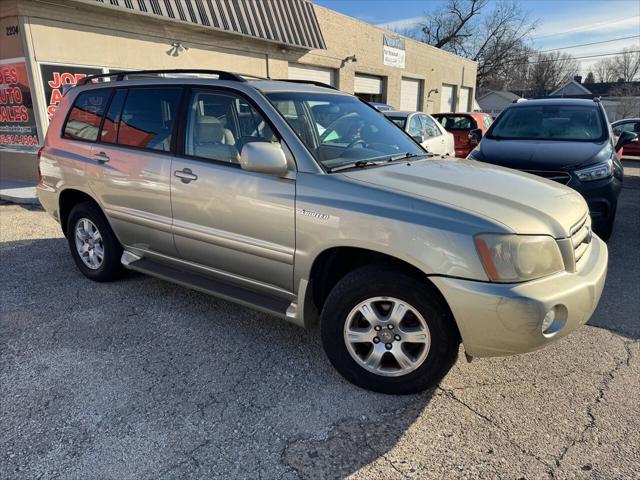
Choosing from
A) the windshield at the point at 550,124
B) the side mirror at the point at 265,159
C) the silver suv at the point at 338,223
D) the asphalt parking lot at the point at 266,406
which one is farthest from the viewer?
the windshield at the point at 550,124

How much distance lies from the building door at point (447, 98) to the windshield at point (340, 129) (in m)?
24.9

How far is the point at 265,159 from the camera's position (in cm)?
287

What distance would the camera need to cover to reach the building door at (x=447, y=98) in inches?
1077

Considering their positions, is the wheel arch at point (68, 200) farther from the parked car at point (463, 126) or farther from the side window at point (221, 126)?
the parked car at point (463, 126)

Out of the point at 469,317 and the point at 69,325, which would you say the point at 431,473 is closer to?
the point at 469,317

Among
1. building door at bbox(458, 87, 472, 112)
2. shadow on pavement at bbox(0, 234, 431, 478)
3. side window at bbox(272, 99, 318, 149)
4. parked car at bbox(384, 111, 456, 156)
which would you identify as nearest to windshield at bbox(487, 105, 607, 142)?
parked car at bbox(384, 111, 456, 156)

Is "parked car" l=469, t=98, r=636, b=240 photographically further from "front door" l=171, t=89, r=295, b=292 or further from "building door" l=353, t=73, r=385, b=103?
"building door" l=353, t=73, r=385, b=103

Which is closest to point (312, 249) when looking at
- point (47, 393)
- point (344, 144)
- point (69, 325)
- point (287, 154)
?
point (287, 154)

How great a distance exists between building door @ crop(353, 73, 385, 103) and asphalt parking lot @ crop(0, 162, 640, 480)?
1631 centimetres

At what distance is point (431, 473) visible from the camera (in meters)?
2.25

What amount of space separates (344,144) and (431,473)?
222cm

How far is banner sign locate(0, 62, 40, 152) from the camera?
8934 mm

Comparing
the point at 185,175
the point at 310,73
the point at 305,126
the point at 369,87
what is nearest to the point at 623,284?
the point at 305,126

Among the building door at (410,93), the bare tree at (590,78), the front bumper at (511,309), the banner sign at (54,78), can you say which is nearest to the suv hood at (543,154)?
the front bumper at (511,309)
